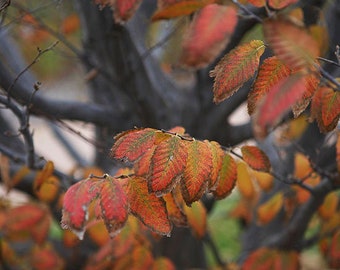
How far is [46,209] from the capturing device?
2.71 meters

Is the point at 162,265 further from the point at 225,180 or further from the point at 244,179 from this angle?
the point at 225,180

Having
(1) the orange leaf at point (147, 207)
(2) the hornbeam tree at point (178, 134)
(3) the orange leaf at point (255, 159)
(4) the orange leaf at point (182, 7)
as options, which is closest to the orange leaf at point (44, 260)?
(2) the hornbeam tree at point (178, 134)

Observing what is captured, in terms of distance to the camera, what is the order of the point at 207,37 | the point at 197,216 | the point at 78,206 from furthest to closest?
the point at 197,216 < the point at 78,206 < the point at 207,37

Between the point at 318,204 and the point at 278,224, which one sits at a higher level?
the point at 318,204

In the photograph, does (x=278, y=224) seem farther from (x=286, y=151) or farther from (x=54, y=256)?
(x=54, y=256)

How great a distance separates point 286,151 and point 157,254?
1051mm

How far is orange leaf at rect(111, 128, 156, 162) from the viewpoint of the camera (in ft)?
4.49

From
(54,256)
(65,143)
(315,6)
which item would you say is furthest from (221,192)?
(65,143)

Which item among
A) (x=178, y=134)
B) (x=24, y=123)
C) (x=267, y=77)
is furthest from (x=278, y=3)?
(x=24, y=123)

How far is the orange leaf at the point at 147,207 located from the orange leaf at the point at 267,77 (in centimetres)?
37

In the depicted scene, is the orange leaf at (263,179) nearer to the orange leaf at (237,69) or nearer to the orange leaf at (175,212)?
the orange leaf at (175,212)

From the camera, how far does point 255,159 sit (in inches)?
72.6

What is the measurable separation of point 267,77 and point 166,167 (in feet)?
1.12

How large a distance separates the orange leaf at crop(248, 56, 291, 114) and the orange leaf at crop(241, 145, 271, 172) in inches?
21.1
